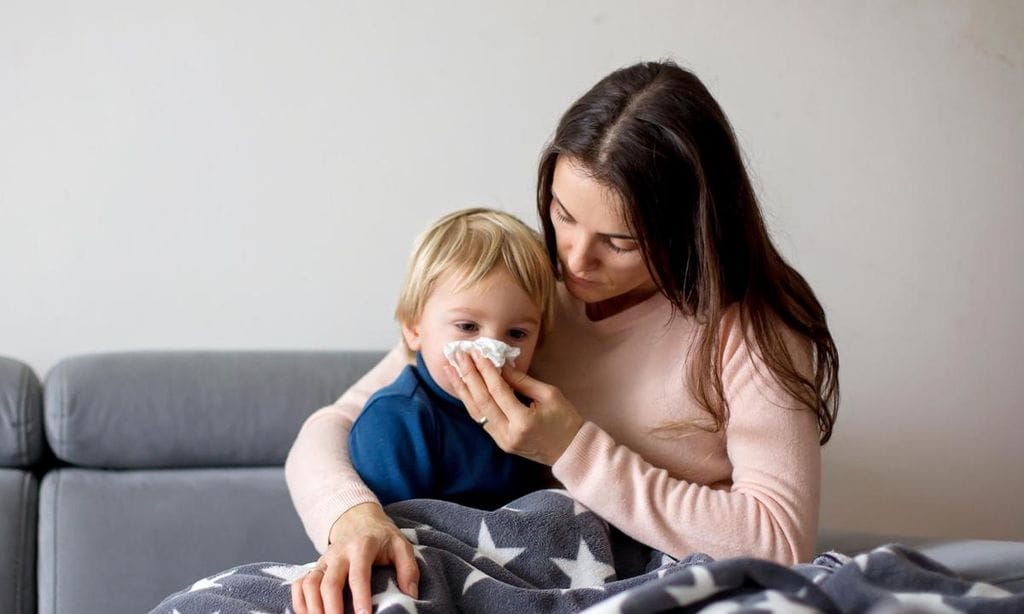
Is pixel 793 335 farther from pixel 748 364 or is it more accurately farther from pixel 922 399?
pixel 922 399

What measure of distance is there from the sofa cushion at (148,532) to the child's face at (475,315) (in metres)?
0.52

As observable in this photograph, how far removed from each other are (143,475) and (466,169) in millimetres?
803

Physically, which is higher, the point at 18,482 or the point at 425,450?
the point at 425,450

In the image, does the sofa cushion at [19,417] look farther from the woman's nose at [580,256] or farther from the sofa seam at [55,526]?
the woman's nose at [580,256]

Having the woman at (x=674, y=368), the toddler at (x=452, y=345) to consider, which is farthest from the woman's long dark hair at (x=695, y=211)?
the toddler at (x=452, y=345)

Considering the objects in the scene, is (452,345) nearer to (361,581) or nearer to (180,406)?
(361,581)

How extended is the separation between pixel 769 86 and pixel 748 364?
976 millimetres

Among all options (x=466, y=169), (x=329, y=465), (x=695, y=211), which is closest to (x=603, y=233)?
(x=695, y=211)

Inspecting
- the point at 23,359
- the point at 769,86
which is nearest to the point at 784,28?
the point at 769,86

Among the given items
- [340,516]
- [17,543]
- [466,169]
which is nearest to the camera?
[340,516]

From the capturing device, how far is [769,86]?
238 centimetres

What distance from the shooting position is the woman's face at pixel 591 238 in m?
1.50

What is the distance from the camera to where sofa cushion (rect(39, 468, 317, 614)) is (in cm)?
185

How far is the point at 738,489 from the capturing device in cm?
157
